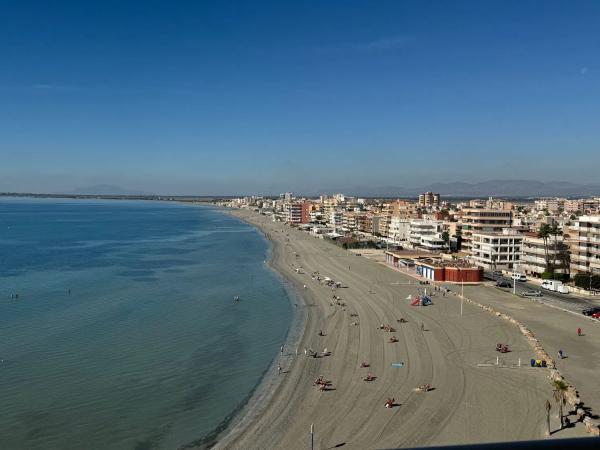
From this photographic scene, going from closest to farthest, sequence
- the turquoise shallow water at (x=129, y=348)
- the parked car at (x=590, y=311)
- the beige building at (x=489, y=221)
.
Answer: the turquoise shallow water at (x=129, y=348)
the parked car at (x=590, y=311)
the beige building at (x=489, y=221)

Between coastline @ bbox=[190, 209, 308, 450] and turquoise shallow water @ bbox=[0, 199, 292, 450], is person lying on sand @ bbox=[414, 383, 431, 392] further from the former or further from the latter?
turquoise shallow water @ bbox=[0, 199, 292, 450]

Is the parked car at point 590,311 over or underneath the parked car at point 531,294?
over

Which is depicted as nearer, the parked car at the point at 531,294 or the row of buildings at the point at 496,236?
the parked car at the point at 531,294

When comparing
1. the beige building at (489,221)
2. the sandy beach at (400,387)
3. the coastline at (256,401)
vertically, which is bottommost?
the coastline at (256,401)

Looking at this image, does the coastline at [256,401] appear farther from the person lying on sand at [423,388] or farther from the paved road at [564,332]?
the paved road at [564,332]

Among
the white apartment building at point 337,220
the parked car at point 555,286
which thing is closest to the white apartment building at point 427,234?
the parked car at point 555,286

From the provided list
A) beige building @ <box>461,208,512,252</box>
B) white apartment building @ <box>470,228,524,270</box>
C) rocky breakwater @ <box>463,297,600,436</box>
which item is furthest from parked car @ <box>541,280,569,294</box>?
beige building @ <box>461,208,512,252</box>

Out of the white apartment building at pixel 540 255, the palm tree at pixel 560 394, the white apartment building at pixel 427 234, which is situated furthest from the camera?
the white apartment building at pixel 427 234
